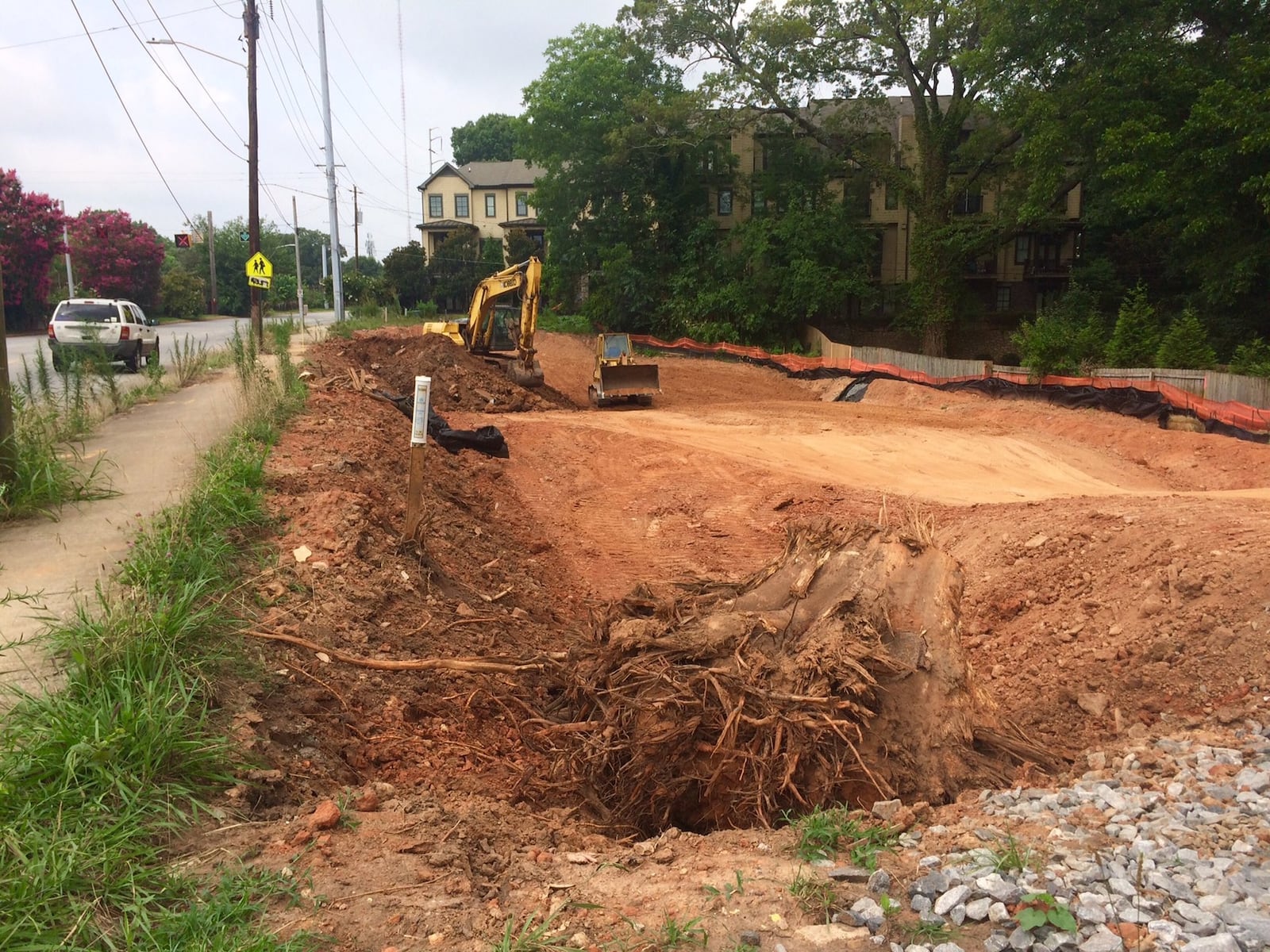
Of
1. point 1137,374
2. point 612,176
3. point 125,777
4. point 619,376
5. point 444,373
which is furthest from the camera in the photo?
point 612,176

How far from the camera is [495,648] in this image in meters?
6.51

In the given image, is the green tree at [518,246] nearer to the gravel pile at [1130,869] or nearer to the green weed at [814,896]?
the gravel pile at [1130,869]

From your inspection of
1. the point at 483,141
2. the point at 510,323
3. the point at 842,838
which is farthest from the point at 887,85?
the point at 483,141

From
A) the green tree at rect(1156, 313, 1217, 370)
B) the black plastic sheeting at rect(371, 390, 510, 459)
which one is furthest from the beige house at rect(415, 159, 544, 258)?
the black plastic sheeting at rect(371, 390, 510, 459)

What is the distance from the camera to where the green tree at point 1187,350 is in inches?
821

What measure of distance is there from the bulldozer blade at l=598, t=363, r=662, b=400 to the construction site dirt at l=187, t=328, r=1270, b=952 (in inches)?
486

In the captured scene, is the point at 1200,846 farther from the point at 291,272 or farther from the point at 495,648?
the point at 291,272

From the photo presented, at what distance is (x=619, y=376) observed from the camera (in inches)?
893

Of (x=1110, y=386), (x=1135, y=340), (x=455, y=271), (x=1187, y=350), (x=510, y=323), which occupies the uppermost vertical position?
(x=455, y=271)

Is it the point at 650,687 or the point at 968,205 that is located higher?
the point at 968,205

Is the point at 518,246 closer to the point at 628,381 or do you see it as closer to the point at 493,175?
the point at 493,175

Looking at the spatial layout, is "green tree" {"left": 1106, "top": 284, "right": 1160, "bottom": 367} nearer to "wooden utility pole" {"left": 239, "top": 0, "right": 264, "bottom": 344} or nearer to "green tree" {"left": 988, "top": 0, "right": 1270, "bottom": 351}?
"green tree" {"left": 988, "top": 0, "right": 1270, "bottom": 351}

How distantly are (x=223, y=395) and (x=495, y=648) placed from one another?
899 cm

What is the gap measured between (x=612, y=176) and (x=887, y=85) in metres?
12.9
